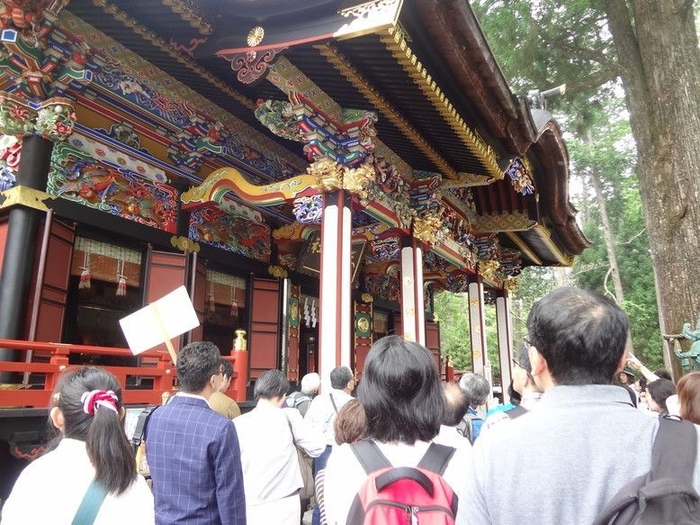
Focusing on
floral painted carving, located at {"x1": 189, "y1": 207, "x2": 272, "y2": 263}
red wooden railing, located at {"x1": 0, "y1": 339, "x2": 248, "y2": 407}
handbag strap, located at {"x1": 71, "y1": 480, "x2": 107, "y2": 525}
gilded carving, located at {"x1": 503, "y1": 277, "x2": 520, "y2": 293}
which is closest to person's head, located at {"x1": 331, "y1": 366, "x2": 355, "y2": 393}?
red wooden railing, located at {"x1": 0, "y1": 339, "x2": 248, "y2": 407}

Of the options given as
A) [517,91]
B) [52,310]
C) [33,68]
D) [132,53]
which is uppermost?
[517,91]

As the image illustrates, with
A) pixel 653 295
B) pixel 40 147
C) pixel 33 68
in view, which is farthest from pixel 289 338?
pixel 653 295

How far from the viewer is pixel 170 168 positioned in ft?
22.8

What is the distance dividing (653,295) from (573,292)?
21.0 metres

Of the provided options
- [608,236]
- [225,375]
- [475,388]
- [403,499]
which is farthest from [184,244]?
[608,236]

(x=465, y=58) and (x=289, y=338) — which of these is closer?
(x=465, y=58)

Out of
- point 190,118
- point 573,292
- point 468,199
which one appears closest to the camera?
point 573,292

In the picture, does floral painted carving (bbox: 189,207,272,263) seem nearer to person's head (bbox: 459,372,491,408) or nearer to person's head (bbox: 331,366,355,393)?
person's head (bbox: 331,366,355,393)

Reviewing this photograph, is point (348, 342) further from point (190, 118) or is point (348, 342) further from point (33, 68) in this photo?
point (33, 68)

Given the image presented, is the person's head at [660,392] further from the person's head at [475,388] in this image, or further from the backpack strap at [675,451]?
the backpack strap at [675,451]

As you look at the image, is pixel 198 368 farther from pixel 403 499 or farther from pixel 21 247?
pixel 21 247

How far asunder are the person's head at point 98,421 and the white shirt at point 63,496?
0.10 ft

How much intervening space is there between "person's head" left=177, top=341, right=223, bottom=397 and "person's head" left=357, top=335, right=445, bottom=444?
0.95 m

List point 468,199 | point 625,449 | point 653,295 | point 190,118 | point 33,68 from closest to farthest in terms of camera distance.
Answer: point 625,449
point 33,68
point 190,118
point 468,199
point 653,295
